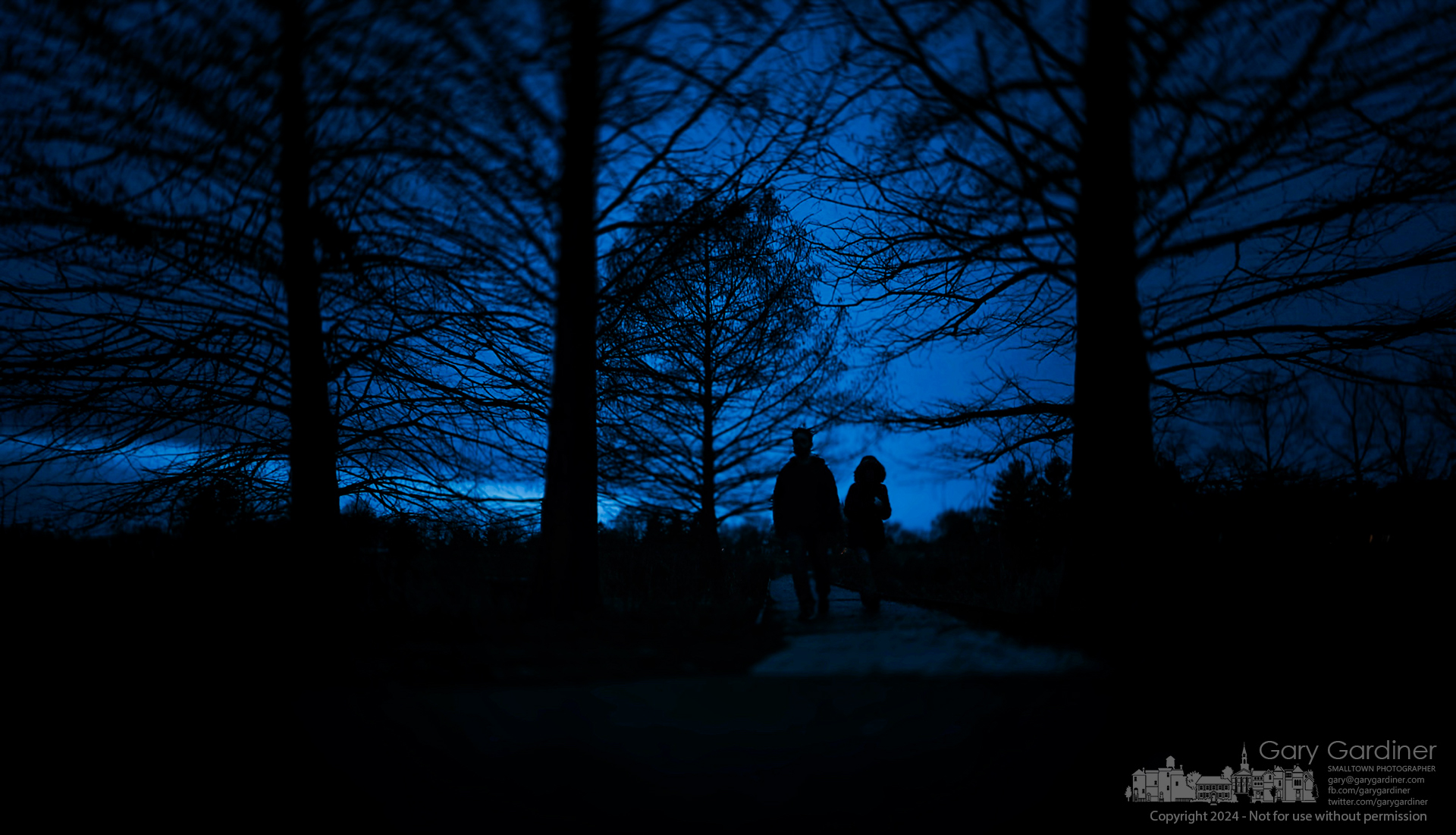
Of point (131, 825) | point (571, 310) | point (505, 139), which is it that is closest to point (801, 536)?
point (571, 310)

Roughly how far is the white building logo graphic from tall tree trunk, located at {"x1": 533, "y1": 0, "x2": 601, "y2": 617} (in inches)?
113

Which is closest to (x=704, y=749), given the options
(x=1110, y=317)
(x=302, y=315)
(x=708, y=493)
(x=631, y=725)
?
(x=631, y=725)

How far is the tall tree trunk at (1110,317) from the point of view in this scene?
4.30m

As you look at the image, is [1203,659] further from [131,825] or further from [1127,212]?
[131,825]

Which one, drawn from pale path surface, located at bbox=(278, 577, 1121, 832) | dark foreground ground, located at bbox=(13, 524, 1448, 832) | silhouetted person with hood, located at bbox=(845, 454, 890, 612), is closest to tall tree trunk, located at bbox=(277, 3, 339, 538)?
dark foreground ground, located at bbox=(13, 524, 1448, 832)

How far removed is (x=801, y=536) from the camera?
6.83m

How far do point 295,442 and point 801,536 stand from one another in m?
4.38

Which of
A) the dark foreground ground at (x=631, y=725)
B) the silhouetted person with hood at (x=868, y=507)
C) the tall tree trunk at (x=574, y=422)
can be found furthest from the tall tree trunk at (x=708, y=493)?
the dark foreground ground at (x=631, y=725)

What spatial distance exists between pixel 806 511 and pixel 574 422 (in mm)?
3110

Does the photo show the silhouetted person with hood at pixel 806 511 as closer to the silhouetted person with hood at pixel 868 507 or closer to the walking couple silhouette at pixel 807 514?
the walking couple silhouette at pixel 807 514

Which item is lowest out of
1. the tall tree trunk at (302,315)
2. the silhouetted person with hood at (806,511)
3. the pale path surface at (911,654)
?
the pale path surface at (911,654)

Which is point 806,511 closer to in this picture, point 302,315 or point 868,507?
point 868,507

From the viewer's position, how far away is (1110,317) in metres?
4.52

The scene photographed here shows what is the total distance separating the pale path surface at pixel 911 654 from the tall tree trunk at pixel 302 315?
8.71 feet
